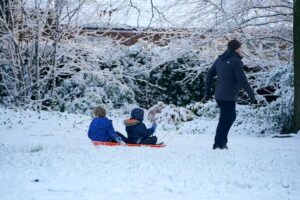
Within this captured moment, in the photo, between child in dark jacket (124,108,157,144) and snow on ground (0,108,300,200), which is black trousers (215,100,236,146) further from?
child in dark jacket (124,108,157,144)

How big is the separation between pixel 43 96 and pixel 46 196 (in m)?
14.2

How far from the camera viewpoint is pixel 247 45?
1706cm

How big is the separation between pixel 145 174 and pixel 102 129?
11.4 ft

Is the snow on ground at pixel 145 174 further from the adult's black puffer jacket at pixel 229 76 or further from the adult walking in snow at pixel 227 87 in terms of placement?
the adult's black puffer jacket at pixel 229 76

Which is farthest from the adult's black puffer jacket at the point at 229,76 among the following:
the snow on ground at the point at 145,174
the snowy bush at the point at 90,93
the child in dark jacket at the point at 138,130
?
the snowy bush at the point at 90,93

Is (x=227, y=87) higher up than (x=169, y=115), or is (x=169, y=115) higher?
(x=227, y=87)

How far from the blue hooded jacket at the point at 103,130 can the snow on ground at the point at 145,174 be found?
2.40 ft

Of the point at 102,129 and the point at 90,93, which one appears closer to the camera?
the point at 102,129

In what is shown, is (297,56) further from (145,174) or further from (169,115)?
(145,174)

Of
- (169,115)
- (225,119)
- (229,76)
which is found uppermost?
(229,76)

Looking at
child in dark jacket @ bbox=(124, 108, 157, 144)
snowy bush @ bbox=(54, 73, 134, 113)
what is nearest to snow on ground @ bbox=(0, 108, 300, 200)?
child in dark jacket @ bbox=(124, 108, 157, 144)

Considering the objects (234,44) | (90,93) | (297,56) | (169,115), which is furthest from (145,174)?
(90,93)

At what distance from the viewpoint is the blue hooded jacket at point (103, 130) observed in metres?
9.27

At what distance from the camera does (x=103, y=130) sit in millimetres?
9305
